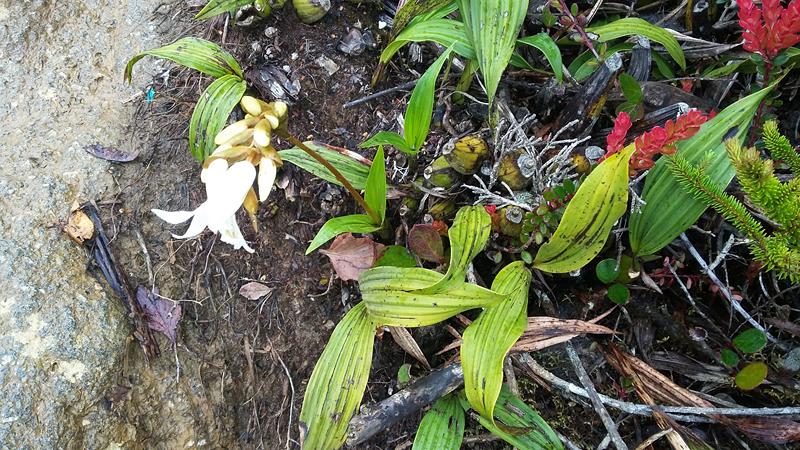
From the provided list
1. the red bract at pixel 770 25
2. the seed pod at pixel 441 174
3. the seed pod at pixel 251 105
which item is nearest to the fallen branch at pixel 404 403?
the seed pod at pixel 441 174

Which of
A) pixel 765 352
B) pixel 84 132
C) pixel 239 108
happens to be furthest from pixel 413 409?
pixel 84 132

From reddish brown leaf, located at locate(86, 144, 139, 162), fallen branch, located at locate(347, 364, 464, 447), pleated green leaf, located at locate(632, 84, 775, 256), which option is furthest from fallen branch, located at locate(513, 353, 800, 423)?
reddish brown leaf, located at locate(86, 144, 139, 162)

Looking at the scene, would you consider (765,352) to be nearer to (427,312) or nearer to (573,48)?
(427,312)

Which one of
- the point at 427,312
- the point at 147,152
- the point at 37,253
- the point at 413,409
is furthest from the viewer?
the point at 147,152

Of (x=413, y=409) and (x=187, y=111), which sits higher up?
(x=187, y=111)

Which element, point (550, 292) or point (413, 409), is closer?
point (413, 409)

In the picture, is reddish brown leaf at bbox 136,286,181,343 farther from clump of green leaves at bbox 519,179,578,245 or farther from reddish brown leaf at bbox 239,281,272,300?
clump of green leaves at bbox 519,179,578,245

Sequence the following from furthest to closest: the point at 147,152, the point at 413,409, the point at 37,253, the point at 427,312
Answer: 1. the point at 147,152
2. the point at 37,253
3. the point at 413,409
4. the point at 427,312
